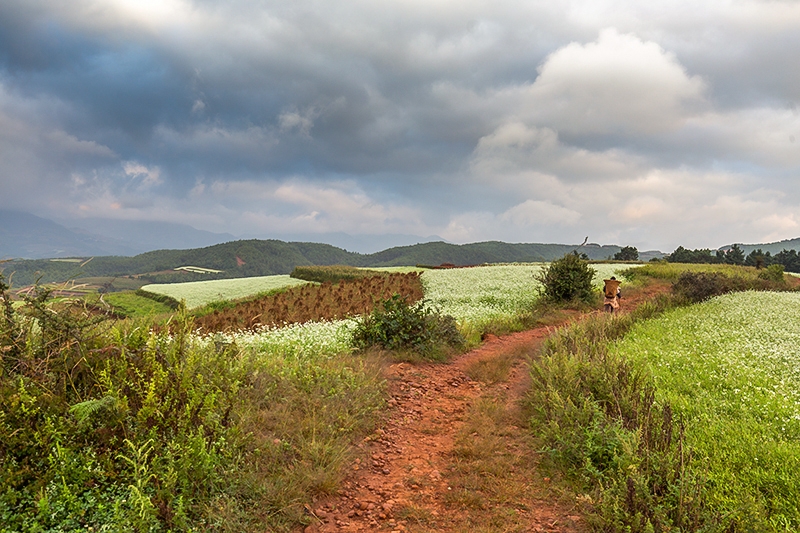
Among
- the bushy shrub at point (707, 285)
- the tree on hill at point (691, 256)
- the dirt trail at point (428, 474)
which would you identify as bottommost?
the dirt trail at point (428, 474)

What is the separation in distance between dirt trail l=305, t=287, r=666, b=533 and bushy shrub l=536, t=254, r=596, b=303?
38.0ft

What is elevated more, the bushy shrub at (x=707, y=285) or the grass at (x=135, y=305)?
the bushy shrub at (x=707, y=285)

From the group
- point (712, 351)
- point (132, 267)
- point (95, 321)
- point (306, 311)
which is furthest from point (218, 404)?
point (132, 267)

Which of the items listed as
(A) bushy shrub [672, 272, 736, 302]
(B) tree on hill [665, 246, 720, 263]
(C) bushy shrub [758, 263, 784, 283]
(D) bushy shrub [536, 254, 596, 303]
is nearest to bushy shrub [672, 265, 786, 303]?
(A) bushy shrub [672, 272, 736, 302]

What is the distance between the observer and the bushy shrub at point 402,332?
11.6m

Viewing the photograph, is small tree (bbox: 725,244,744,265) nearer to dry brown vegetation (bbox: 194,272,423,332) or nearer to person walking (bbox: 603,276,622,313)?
dry brown vegetation (bbox: 194,272,423,332)

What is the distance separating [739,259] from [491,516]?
302ft

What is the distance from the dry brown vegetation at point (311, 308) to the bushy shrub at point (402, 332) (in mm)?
783

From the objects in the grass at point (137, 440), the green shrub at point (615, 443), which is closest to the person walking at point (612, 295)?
the green shrub at point (615, 443)

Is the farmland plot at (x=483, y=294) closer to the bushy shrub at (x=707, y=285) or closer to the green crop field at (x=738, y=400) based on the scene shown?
the bushy shrub at (x=707, y=285)

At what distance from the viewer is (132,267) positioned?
15575 cm

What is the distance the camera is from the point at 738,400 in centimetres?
692

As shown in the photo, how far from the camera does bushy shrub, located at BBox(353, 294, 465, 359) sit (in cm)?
1158

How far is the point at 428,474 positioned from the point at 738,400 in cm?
541
